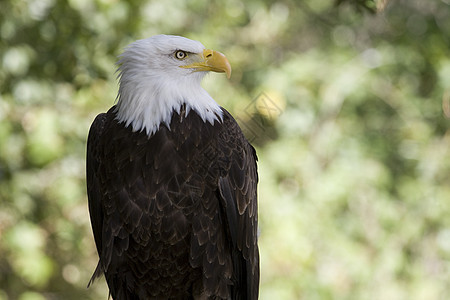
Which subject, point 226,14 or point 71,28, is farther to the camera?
point 226,14

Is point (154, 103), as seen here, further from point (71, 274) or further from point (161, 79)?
point (71, 274)

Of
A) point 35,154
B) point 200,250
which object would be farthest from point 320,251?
point 200,250

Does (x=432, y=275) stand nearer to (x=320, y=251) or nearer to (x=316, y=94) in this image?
(x=320, y=251)

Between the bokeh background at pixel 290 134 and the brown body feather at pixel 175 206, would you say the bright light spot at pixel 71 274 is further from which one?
the brown body feather at pixel 175 206

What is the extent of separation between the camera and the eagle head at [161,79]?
243 centimetres

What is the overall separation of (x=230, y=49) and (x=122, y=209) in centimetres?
354

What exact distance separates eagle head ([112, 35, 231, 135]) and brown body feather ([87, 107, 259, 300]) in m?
0.04

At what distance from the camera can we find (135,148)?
7.88ft

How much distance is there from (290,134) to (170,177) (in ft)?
9.35

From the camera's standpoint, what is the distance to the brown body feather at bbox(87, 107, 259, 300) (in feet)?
7.81

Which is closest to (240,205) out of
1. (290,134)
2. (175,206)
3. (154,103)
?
(175,206)

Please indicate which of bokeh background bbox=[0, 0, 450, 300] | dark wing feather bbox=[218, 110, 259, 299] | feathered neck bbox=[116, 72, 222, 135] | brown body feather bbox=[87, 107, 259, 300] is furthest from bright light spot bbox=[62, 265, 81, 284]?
feathered neck bbox=[116, 72, 222, 135]

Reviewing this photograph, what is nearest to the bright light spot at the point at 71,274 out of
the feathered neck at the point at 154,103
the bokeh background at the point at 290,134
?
the bokeh background at the point at 290,134

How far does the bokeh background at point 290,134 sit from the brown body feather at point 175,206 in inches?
49.7
